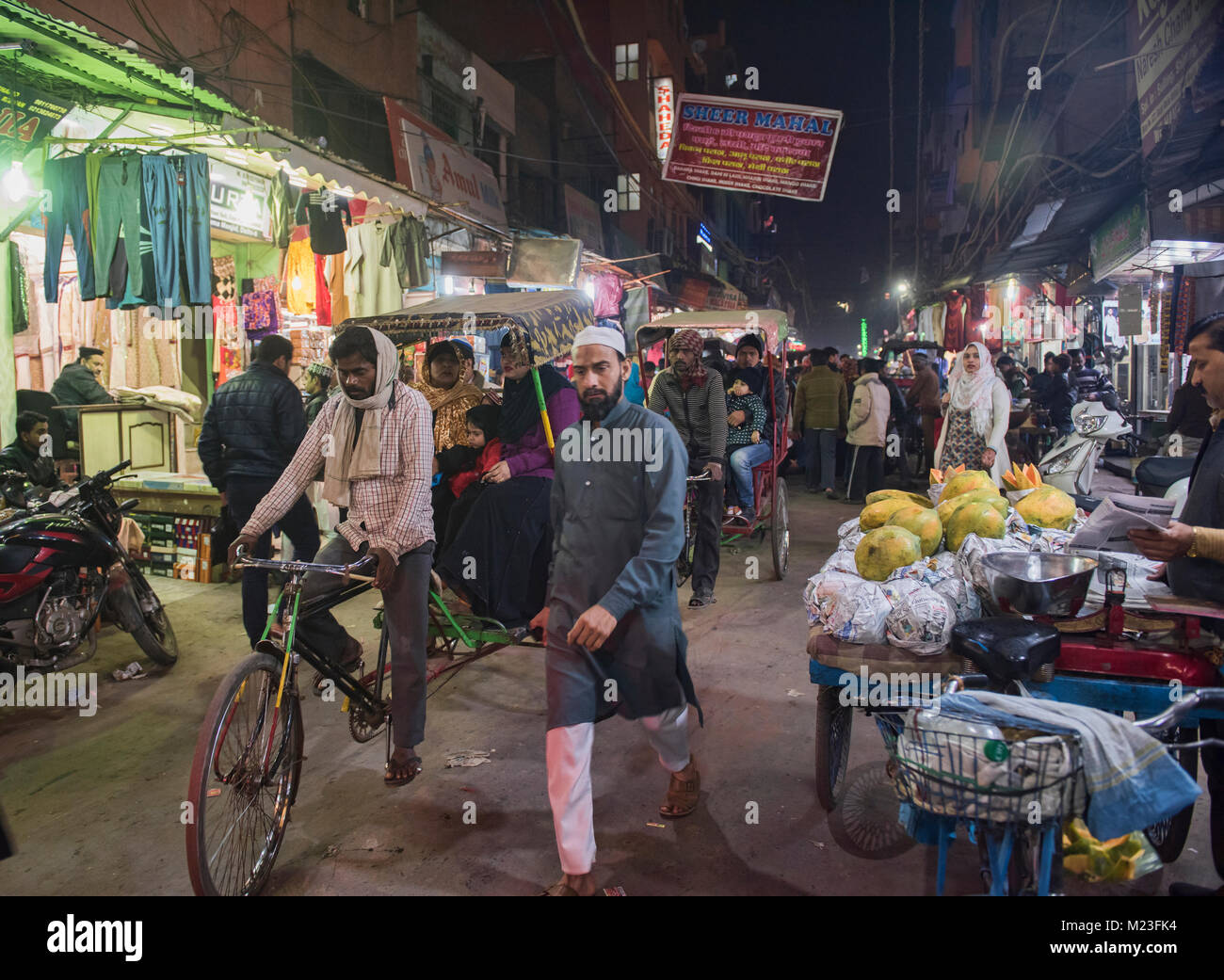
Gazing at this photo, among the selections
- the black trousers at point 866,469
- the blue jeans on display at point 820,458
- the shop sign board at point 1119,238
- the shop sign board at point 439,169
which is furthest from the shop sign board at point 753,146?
the shop sign board at point 1119,238

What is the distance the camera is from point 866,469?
12.5m

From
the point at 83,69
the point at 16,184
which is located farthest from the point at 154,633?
the point at 83,69

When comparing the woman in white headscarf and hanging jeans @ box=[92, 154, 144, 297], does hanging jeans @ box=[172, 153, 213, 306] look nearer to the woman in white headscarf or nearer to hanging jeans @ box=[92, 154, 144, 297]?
hanging jeans @ box=[92, 154, 144, 297]

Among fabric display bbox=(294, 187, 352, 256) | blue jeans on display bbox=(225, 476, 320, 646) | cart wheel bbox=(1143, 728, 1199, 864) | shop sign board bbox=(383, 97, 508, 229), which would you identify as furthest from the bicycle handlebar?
shop sign board bbox=(383, 97, 508, 229)

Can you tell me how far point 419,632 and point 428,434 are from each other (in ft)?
3.25

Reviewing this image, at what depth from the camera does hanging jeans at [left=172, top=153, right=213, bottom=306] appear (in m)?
6.59

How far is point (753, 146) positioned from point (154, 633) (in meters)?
10.0

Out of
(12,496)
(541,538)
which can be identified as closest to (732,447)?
(541,538)

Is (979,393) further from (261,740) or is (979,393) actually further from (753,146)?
(261,740)

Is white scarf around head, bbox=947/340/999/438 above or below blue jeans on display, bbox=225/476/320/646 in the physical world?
above

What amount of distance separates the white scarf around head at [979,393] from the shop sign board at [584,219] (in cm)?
1225

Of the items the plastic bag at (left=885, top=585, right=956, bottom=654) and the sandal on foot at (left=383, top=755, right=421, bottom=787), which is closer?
the plastic bag at (left=885, top=585, right=956, bottom=654)

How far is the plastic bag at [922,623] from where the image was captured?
309 centimetres

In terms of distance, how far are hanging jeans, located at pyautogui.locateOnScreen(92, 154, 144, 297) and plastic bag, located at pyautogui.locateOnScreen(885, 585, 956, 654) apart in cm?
663
